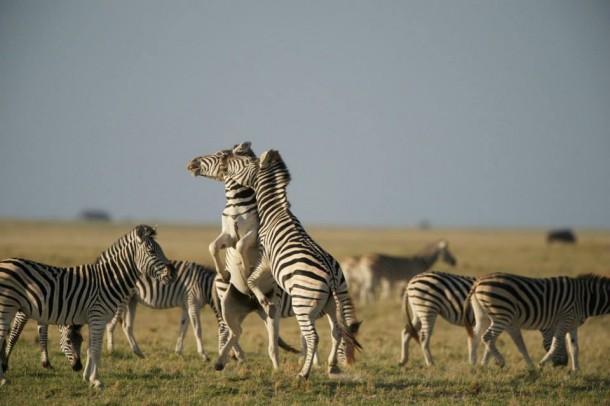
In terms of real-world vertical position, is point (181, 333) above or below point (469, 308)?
below

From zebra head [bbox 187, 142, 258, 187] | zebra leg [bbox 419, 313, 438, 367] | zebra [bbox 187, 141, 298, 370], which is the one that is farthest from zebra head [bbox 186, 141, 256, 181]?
zebra leg [bbox 419, 313, 438, 367]

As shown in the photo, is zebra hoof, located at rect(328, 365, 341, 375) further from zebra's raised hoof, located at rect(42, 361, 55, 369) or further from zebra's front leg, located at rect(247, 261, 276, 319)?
zebra's raised hoof, located at rect(42, 361, 55, 369)

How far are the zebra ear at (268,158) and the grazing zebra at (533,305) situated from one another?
4195mm

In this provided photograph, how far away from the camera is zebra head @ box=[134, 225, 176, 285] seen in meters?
9.61

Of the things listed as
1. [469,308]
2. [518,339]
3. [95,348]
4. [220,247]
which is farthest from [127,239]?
[518,339]

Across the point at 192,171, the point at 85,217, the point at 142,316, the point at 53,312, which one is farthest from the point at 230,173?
the point at 85,217

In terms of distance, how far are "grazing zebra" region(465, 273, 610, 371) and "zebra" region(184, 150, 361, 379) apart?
2.38 metres

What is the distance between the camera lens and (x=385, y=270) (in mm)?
27859

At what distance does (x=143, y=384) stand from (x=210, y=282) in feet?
13.2

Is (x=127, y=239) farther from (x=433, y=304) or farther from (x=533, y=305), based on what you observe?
(x=533, y=305)

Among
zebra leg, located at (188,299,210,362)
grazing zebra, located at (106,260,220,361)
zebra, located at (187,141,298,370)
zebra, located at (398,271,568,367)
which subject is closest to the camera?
zebra, located at (187,141,298,370)

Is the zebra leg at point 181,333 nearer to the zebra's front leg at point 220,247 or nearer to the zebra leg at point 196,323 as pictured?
the zebra leg at point 196,323

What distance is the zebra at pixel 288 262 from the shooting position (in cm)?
876

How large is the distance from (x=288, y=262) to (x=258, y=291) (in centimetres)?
103
